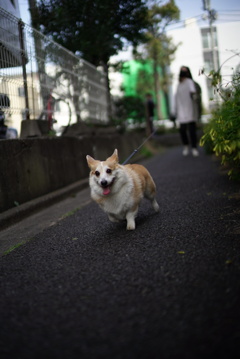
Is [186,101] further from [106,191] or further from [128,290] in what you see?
[128,290]

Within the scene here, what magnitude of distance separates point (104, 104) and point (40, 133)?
4.85 metres

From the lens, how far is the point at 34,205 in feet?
16.8

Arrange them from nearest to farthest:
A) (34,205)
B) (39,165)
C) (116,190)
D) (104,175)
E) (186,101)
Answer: (104,175) → (116,190) → (34,205) → (39,165) → (186,101)

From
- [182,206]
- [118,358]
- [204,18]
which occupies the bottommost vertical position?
[118,358]

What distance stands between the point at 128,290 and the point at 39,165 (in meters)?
3.70

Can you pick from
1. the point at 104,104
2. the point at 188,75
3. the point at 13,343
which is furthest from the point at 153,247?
the point at 104,104

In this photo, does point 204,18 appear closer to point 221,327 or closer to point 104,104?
point 104,104

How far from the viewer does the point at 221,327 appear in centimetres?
175

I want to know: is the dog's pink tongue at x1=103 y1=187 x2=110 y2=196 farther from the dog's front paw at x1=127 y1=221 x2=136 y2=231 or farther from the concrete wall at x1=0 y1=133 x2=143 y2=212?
the concrete wall at x1=0 y1=133 x2=143 y2=212

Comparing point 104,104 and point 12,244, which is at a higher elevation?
point 104,104

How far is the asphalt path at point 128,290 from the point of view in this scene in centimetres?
172

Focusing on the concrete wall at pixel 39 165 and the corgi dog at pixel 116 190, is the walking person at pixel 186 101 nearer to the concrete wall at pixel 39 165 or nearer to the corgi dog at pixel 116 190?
the concrete wall at pixel 39 165

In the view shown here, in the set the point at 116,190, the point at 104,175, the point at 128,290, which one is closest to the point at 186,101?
the point at 116,190

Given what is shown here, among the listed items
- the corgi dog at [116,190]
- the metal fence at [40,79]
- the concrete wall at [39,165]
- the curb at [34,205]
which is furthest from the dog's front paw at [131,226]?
the metal fence at [40,79]
